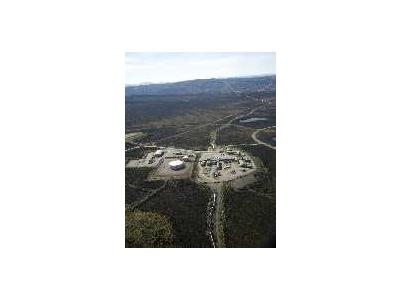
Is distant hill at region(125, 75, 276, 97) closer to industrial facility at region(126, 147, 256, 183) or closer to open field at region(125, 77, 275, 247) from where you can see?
open field at region(125, 77, 275, 247)

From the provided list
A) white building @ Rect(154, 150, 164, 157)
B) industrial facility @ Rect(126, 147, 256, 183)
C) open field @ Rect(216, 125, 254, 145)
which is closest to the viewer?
industrial facility @ Rect(126, 147, 256, 183)

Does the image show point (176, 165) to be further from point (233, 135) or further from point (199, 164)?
point (233, 135)

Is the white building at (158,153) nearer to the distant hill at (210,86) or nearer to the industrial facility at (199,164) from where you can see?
the industrial facility at (199,164)

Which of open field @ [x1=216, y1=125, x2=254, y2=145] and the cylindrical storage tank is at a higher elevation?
open field @ [x1=216, y1=125, x2=254, y2=145]

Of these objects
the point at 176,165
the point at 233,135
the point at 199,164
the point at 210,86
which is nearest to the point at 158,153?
the point at 176,165

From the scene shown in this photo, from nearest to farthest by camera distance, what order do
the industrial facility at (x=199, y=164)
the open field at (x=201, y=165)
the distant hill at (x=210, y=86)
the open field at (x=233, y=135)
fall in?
the open field at (x=201, y=165)
the distant hill at (x=210, y=86)
the industrial facility at (x=199, y=164)
the open field at (x=233, y=135)

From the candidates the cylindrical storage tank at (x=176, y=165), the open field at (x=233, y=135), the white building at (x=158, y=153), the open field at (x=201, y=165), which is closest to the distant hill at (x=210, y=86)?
the open field at (x=201, y=165)

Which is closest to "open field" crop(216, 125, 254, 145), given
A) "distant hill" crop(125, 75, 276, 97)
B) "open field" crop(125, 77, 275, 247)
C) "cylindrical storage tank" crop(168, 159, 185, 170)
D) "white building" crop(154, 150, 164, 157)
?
"open field" crop(125, 77, 275, 247)
